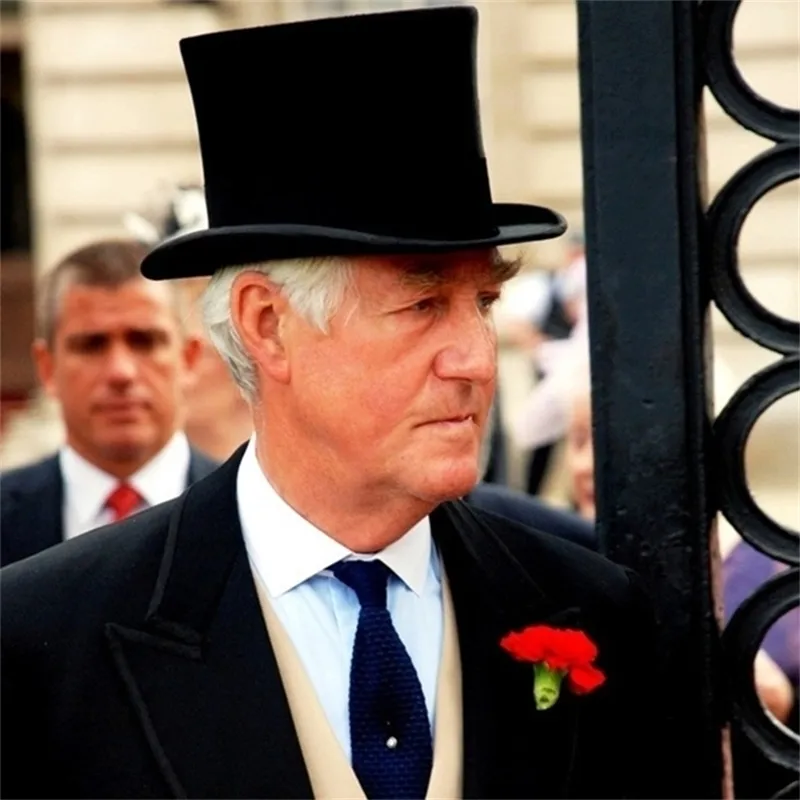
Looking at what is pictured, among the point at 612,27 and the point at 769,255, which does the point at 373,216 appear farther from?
the point at 769,255

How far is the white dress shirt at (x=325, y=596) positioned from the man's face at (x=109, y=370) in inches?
96.8

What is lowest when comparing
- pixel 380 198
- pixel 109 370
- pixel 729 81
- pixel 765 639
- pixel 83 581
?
pixel 765 639

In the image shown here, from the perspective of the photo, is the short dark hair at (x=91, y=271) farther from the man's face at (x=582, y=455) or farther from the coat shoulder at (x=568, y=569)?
the coat shoulder at (x=568, y=569)

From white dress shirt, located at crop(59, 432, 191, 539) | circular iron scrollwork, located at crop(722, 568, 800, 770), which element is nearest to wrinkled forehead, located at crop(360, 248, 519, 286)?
circular iron scrollwork, located at crop(722, 568, 800, 770)

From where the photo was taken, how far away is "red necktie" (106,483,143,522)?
5.23m

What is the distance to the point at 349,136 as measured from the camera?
2717 mm

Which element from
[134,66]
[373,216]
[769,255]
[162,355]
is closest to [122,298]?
[162,355]

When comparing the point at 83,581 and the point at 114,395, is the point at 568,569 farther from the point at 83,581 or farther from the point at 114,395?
the point at 114,395

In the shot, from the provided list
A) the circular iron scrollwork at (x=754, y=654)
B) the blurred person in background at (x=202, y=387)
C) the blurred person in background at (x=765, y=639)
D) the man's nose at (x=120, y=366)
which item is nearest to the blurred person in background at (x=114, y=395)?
the man's nose at (x=120, y=366)

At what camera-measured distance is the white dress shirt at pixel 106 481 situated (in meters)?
5.20

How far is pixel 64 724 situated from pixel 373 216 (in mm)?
730

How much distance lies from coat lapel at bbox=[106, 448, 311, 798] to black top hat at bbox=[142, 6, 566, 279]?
1.36 feet

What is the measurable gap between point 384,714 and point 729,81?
3.08ft

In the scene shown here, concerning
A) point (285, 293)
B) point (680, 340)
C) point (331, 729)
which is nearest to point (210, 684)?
point (331, 729)
